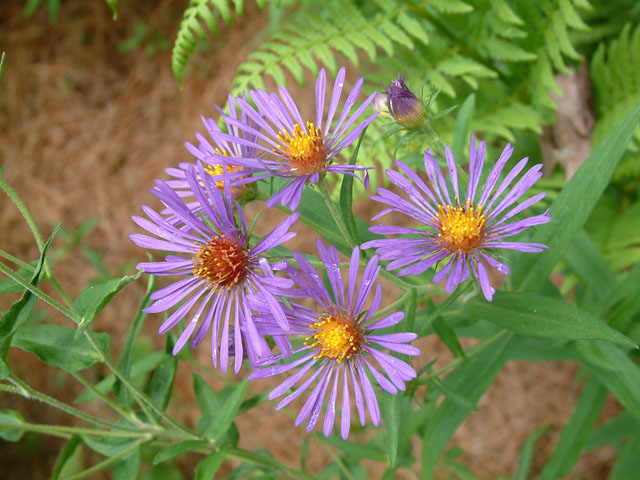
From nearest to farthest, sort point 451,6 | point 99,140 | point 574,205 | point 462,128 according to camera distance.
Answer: point 574,205
point 462,128
point 451,6
point 99,140

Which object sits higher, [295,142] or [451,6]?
[451,6]

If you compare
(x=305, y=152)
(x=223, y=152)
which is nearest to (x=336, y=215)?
(x=305, y=152)

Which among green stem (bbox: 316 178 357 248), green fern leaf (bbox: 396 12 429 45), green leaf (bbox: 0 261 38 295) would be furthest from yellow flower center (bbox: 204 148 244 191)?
green fern leaf (bbox: 396 12 429 45)

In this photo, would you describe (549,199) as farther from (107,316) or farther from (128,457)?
(107,316)

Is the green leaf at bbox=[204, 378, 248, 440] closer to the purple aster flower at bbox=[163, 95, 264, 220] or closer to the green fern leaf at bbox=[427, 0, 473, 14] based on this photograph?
the purple aster flower at bbox=[163, 95, 264, 220]

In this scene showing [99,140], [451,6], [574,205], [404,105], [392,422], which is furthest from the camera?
[99,140]

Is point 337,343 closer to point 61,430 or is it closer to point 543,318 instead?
point 543,318

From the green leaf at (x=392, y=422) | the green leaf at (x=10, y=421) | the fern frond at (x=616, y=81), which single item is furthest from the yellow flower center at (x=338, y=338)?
the fern frond at (x=616, y=81)
